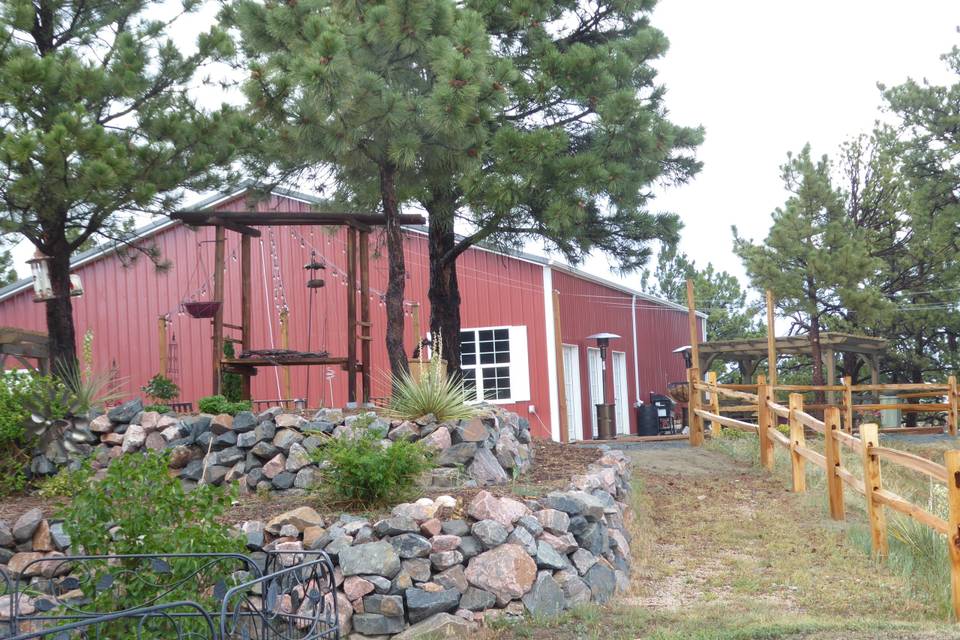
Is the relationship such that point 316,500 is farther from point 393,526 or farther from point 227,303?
point 227,303

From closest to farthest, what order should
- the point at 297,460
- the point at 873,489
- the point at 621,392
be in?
the point at 873,489, the point at 297,460, the point at 621,392

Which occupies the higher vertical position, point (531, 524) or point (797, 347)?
point (797, 347)

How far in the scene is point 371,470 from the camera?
23.4 feet

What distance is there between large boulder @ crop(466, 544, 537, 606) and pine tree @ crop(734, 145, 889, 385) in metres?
16.8

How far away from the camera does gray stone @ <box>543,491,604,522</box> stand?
7.48 meters

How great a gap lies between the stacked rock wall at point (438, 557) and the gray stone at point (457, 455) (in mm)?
1161

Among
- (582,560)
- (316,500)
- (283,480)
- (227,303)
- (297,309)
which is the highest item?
(227,303)

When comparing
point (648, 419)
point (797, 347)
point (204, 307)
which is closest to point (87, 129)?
point (204, 307)

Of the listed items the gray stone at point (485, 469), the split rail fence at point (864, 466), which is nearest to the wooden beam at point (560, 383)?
the split rail fence at point (864, 466)

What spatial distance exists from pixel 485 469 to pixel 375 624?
2.42 meters

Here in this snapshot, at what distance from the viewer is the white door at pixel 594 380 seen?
20312 millimetres

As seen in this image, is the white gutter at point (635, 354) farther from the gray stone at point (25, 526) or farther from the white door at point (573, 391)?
the gray stone at point (25, 526)

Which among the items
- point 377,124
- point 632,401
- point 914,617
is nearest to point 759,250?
point 632,401

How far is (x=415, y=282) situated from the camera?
701 inches
